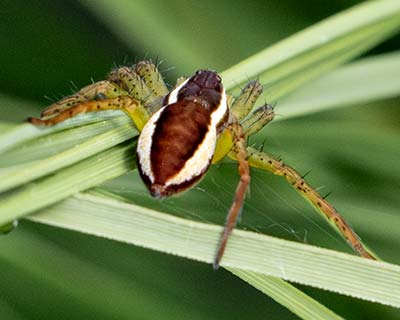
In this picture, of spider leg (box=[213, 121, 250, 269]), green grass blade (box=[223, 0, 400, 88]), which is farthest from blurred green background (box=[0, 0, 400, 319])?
green grass blade (box=[223, 0, 400, 88])

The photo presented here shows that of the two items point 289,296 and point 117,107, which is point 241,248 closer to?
point 289,296

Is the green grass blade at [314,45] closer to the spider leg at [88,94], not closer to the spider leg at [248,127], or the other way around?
the spider leg at [248,127]

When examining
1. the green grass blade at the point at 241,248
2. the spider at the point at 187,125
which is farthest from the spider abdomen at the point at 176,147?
the green grass blade at the point at 241,248

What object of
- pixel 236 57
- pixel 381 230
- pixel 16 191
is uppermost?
pixel 16 191

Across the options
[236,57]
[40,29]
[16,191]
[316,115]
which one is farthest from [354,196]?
[40,29]

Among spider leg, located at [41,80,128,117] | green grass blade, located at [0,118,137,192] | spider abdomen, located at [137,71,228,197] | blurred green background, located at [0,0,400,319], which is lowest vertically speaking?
blurred green background, located at [0,0,400,319]

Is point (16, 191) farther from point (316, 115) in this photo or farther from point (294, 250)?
point (316, 115)

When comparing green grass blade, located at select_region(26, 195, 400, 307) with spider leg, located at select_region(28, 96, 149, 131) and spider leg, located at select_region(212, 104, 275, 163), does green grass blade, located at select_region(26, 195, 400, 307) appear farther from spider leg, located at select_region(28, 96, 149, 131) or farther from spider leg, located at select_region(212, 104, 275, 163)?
spider leg, located at select_region(212, 104, 275, 163)
